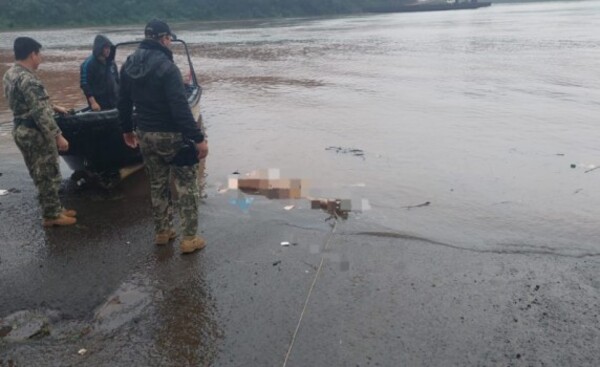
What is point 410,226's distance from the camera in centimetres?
591

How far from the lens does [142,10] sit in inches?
2591

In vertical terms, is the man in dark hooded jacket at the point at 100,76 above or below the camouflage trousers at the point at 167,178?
above

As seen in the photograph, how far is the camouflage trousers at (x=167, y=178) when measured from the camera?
473 cm

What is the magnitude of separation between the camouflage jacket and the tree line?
56.7 metres

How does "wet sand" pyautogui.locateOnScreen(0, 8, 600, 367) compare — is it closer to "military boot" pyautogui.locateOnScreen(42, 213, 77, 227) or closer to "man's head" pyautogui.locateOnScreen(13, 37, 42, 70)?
"military boot" pyautogui.locateOnScreen(42, 213, 77, 227)

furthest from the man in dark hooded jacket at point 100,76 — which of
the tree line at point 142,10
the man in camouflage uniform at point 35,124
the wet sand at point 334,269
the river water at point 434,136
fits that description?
the tree line at point 142,10

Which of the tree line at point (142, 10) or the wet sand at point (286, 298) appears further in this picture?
the tree line at point (142, 10)

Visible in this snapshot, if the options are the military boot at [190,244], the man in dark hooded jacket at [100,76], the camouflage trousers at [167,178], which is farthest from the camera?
the man in dark hooded jacket at [100,76]

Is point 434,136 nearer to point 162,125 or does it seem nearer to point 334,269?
point 334,269

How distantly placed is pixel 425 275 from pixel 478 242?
108 centimetres

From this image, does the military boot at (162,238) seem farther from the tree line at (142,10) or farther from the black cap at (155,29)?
the tree line at (142,10)

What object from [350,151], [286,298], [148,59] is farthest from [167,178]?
[350,151]

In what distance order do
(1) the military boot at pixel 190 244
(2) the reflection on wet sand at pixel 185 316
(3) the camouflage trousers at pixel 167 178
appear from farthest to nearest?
(1) the military boot at pixel 190 244 → (3) the camouflage trousers at pixel 167 178 → (2) the reflection on wet sand at pixel 185 316

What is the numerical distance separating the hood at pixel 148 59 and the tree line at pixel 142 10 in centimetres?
5786
